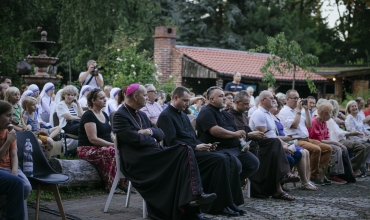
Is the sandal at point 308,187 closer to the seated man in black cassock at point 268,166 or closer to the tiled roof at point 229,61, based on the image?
the seated man in black cassock at point 268,166

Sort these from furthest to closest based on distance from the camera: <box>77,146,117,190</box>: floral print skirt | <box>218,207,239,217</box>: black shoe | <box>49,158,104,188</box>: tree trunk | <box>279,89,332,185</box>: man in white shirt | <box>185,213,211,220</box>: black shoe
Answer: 1. <box>279,89,332,185</box>: man in white shirt
2. <box>77,146,117,190</box>: floral print skirt
3. <box>49,158,104,188</box>: tree trunk
4. <box>218,207,239,217</box>: black shoe
5. <box>185,213,211,220</box>: black shoe

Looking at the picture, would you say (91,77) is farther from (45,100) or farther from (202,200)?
(202,200)

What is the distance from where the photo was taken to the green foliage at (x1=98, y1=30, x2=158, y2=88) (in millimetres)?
21734

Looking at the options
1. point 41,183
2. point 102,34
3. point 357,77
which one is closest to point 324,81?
point 357,77

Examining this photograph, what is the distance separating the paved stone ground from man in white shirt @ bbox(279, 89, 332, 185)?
1.09 m

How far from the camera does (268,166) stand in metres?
9.22

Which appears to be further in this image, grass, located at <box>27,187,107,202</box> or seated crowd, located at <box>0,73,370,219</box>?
grass, located at <box>27,187,107,202</box>

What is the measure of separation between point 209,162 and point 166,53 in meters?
24.4

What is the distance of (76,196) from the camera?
27.8 feet

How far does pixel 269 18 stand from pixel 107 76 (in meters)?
21.8

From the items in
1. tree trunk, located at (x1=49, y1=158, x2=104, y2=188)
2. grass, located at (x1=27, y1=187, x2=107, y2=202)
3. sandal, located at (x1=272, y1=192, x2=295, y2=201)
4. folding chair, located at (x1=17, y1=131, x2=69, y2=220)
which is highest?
folding chair, located at (x1=17, y1=131, x2=69, y2=220)

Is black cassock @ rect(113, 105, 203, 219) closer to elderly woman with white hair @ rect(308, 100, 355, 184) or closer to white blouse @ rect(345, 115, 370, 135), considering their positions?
elderly woman with white hair @ rect(308, 100, 355, 184)

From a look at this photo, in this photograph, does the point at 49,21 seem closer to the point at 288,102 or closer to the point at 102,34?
the point at 102,34

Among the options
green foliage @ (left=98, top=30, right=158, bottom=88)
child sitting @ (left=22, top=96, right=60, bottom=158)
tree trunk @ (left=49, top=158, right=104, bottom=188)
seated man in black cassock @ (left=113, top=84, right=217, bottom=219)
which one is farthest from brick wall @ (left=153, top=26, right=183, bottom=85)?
seated man in black cassock @ (left=113, top=84, right=217, bottom=219)
